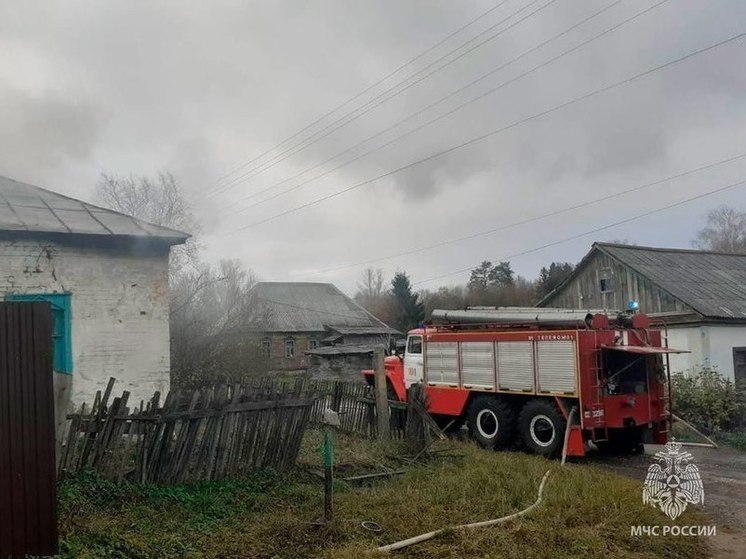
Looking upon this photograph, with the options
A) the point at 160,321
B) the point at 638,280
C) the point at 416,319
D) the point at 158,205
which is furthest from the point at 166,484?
the point at 416,319

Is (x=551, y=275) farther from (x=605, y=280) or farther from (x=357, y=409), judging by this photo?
(x=357, y=409)

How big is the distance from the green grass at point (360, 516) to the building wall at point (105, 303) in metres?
3.14

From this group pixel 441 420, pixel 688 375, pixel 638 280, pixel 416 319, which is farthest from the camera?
pixel 416 319

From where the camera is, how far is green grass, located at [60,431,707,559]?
17.9 ft

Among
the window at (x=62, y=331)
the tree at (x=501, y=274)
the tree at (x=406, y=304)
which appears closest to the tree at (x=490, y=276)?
the tree at (x=501, y=274)

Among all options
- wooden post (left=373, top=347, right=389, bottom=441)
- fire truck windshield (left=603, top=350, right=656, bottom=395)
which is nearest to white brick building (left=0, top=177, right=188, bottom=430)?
wooden post (left=373, top=347, right=389, bottom=441)

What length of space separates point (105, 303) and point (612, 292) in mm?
16641

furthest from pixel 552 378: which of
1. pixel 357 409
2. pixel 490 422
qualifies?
pixel 357 409

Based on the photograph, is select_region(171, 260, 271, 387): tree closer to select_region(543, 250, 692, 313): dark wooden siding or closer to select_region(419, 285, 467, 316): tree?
select_region(543, 250, 692, 313): dark wooden siding

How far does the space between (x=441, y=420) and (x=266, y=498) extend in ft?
22.7

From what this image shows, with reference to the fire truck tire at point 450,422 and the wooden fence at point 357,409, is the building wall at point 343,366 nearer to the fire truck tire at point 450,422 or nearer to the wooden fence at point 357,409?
the fire truck tire at point 450,422

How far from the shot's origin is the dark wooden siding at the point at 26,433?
4.63 meters

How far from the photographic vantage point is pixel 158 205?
3300 cm

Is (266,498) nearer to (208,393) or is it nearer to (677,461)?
(208,393)
